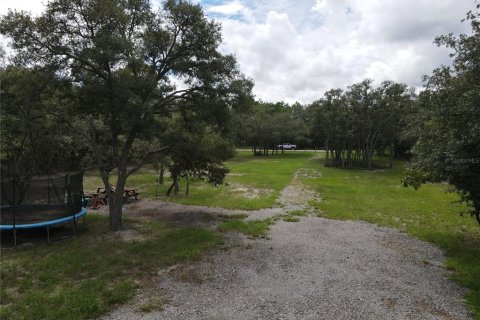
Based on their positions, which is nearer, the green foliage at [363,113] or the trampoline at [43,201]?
the trampoline at [43,201]

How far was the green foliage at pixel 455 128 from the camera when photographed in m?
9.41

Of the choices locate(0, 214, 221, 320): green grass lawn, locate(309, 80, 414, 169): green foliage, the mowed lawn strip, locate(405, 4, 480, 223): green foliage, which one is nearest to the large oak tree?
locate(0, 214, 221, 320): green grass lawn

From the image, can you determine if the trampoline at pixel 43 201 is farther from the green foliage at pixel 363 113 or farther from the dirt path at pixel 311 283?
the green foliage at pixel 363 113

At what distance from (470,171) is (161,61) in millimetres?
11335

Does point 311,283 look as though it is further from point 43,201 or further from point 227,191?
point 227,191

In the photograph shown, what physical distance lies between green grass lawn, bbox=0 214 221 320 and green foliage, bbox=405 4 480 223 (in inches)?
305

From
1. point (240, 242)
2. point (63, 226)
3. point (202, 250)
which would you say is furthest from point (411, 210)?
point (63, 226)

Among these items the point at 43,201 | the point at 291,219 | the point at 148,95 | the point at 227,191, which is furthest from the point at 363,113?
the point at 43,201

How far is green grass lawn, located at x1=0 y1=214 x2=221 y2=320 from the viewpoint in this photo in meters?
6.95

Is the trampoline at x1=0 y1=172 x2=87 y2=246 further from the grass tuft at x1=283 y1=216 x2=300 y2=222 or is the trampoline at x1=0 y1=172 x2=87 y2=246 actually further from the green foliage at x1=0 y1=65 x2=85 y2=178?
the grass tuft at x1=283 y1=216 x2=300 y2=222

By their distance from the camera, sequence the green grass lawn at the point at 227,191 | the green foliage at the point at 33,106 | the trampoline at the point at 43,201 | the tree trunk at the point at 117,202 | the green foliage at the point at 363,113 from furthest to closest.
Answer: the green foliage at the point at 363,113
the green grass lawn at the point at 227,191
the tree trunk at the point at 117,202
the trampoline at the point at 43,201
the green foliage at the point at 33,106

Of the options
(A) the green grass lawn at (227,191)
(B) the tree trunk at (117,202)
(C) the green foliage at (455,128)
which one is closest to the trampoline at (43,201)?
(B) the tree trunk at (117,202)

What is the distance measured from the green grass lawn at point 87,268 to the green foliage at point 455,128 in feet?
25.4

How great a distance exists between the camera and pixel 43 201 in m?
13.8
